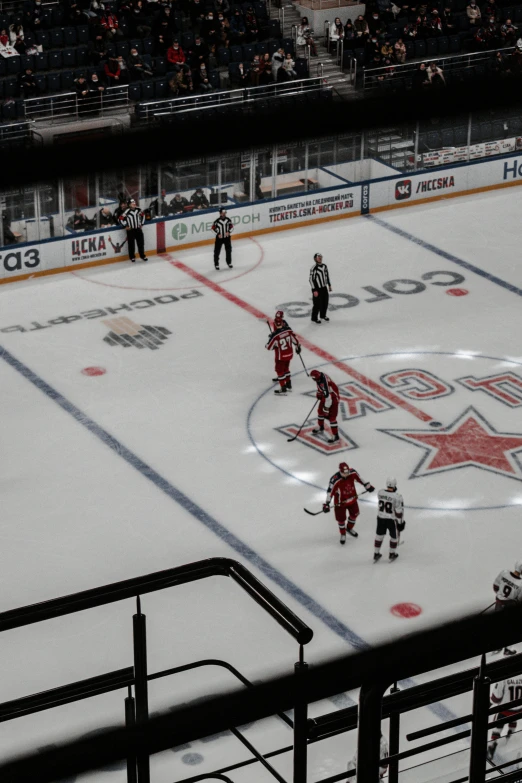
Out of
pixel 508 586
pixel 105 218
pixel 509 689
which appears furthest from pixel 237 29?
pixel 509 689

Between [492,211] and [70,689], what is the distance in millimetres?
21232

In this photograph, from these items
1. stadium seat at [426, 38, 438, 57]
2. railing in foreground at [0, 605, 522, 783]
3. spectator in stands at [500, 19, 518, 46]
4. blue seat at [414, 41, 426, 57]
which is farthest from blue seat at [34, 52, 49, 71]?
railing in foreground at [0, 605, 522, 783]

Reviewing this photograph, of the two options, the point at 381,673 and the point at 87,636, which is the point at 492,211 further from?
the point at 381,673

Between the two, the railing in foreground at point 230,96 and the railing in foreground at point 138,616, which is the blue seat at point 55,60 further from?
the railing in foreground at point 138,616

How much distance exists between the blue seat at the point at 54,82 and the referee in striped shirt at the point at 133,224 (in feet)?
11.3

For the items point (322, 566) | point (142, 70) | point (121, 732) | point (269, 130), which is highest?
point (269, 130)

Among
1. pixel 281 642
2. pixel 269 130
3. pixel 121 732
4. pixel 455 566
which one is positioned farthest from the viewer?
pixel 455 566

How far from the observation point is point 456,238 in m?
22.4

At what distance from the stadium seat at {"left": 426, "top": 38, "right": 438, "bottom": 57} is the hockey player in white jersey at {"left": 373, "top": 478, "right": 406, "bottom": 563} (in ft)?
57.6

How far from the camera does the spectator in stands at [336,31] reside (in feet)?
88.6

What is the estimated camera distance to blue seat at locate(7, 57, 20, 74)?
916 inches

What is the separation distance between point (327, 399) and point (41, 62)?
38.5 feet

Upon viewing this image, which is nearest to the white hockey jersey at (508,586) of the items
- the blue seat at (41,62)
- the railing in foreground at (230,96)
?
the railing in foreground at (230,96)

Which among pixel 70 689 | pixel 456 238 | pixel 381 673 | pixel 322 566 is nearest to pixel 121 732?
pixel 381 673
